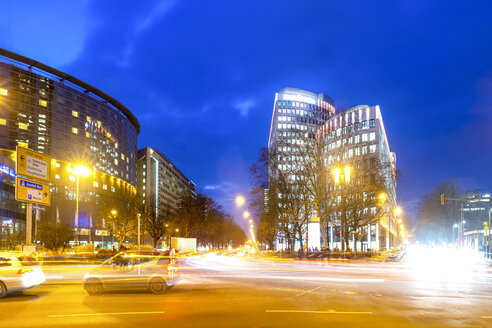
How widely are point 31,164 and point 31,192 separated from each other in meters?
1.52

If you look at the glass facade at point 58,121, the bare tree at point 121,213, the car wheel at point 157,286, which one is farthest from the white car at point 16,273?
the glass facade at point 58,121

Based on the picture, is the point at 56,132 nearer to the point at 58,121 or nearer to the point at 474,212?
the point at 58,121

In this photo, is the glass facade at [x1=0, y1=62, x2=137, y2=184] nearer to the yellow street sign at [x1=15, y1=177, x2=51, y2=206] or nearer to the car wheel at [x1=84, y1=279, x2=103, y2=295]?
the yellow street sign at [x1=15, y1=177, x2=51, y2=206]

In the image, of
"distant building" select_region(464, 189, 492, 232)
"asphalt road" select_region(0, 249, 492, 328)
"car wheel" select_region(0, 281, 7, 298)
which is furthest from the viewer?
"distant building" select_region(464, 189, 492, 232)

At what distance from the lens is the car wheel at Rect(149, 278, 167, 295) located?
15.0 metres

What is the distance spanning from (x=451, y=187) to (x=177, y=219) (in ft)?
178

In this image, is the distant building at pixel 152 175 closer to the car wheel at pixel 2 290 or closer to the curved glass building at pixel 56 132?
the curved glass building at pixel 56 132

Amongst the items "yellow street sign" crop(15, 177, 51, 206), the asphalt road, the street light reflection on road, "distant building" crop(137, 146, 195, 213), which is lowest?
the street light reflection on road

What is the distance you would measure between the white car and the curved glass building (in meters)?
58.5

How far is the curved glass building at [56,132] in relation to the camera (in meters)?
80.8

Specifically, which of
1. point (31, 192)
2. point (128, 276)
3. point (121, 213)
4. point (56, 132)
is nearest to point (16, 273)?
point (128, 276)

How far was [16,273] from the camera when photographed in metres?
14.1

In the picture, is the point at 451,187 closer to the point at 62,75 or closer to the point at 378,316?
the point at 378,316

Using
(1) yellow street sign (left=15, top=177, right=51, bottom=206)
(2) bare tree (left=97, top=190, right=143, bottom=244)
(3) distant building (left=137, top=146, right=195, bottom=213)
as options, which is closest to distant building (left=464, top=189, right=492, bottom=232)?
(2) bare tree (left=97, top=190, right=143, bottom=244)
